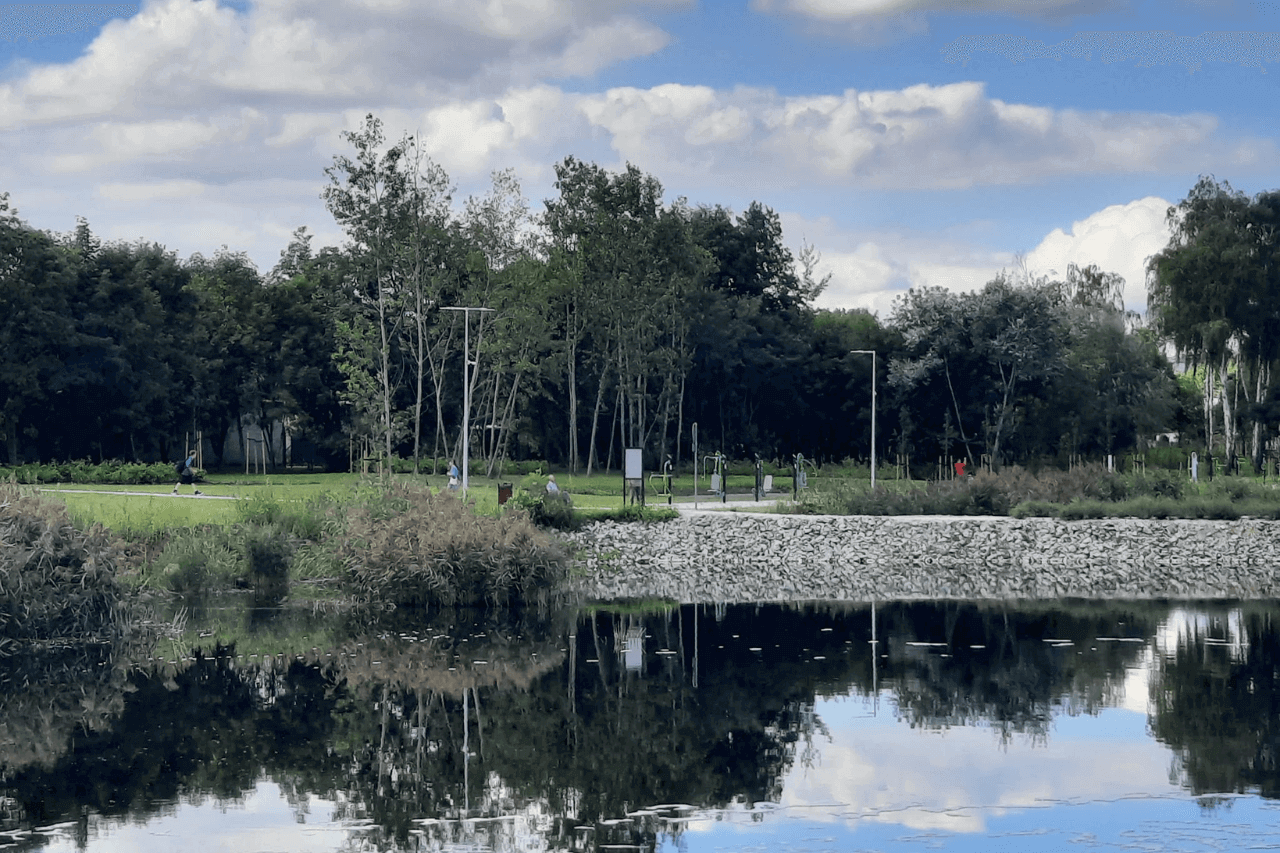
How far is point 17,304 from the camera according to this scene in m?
58.4

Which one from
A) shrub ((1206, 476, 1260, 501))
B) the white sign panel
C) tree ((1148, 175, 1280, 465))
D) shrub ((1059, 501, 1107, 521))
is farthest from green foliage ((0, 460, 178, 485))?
tree ((1148, 175, 1280, 465))

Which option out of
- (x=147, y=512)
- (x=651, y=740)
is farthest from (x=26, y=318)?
(x=651, y=740)

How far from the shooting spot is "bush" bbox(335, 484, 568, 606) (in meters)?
23.7

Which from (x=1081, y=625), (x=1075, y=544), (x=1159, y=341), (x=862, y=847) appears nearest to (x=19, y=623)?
(x=862, y=847)

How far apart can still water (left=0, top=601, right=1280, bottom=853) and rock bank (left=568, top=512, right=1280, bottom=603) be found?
6267 mm

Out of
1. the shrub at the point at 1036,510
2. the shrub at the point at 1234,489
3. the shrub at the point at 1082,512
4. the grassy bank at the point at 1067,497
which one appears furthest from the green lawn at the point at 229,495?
the shrub at the point at 1234,489

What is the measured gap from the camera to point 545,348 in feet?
205

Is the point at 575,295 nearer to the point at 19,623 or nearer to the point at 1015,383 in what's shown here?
the point at 1015,383

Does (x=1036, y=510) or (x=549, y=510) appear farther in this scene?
(x=1036, y=510)

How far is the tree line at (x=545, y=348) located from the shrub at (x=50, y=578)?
36.2 metres

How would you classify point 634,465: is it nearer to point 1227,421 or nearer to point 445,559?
point 445,559

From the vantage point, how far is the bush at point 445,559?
23.7 m

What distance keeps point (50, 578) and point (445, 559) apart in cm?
606

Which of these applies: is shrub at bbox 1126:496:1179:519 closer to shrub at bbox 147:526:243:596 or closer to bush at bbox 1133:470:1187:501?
bush at bbox 1133:470:1187:501
